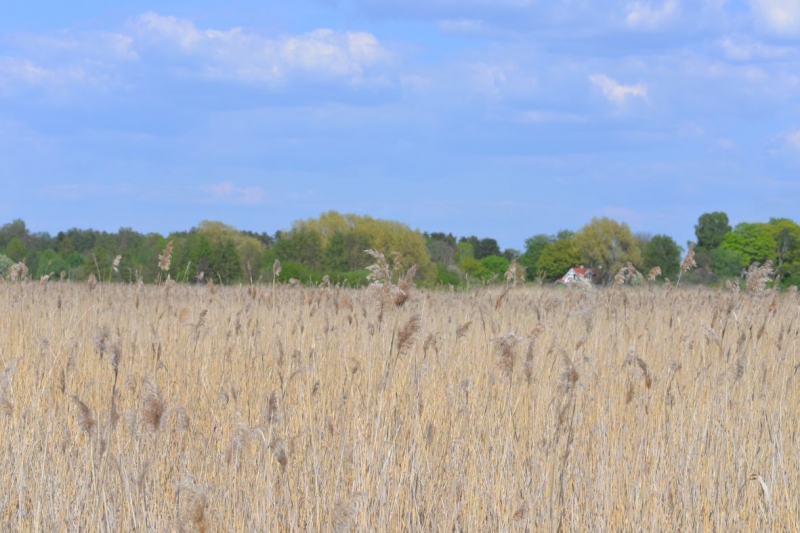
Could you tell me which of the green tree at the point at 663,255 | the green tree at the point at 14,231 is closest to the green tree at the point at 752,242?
the green tree at the point at 663,255

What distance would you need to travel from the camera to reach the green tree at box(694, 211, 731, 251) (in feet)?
267

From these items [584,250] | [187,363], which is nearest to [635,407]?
[187,363]

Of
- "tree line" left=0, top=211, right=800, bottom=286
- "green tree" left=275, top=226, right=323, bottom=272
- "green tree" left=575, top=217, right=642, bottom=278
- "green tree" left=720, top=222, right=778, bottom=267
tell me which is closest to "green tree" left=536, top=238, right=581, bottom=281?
"tree line" left=0, top=211, right=800, bottom=286

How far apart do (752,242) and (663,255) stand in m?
26.4

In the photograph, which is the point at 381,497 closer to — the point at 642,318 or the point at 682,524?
the point at 682,524

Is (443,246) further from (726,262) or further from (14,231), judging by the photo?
(14,231)

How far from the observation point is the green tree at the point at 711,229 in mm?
81250

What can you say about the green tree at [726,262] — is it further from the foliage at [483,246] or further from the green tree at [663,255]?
the foliage at [483,246]

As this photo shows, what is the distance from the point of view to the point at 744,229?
79375 millimetres

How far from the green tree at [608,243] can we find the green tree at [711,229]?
801 inches

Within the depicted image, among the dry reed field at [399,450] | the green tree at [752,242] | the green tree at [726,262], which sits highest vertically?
the green tree at [752,242]

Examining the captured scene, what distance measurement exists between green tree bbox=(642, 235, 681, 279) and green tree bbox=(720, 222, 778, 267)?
17605 mm

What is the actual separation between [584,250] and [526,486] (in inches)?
2539

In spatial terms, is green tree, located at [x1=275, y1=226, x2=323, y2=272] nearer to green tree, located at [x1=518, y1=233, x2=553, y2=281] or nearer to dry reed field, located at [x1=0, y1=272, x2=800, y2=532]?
dry reed field, located at [x1=0, y1=272, x2=800, y2=532]
